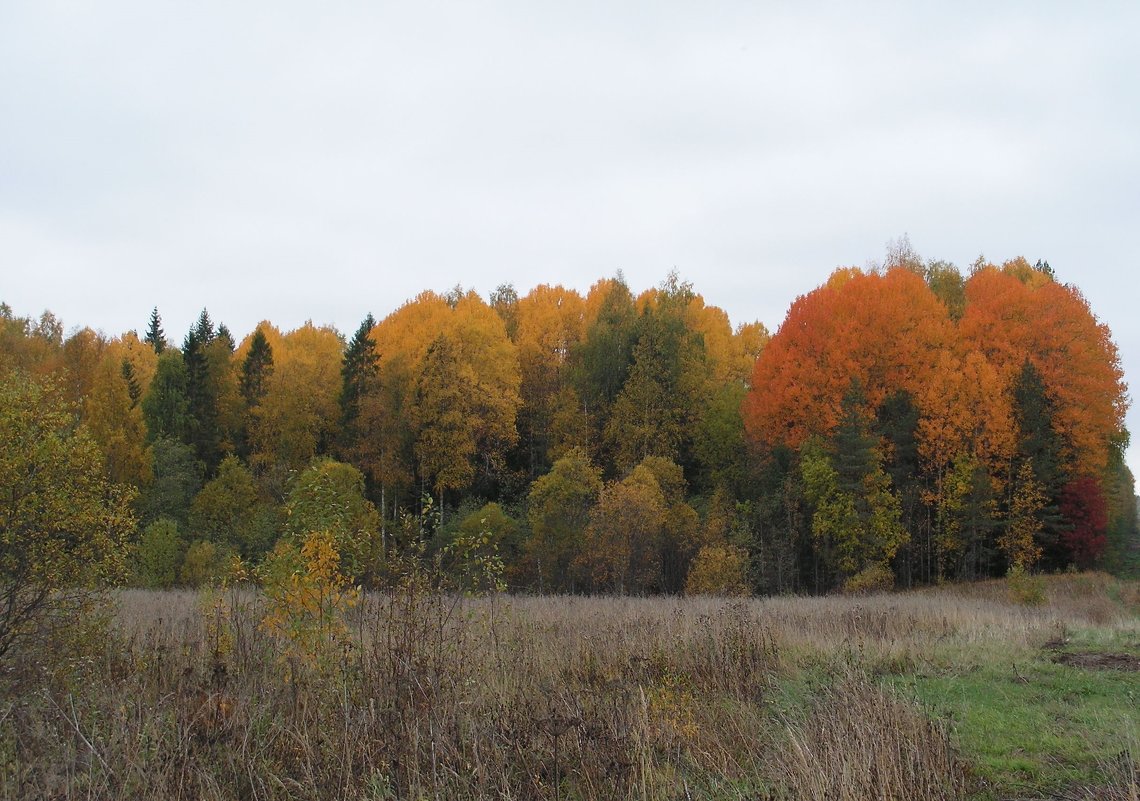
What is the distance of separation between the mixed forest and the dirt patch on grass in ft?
58.9

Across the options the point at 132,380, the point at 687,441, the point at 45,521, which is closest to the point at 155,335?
the point at 132,380

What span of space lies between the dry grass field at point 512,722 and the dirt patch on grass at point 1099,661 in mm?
549

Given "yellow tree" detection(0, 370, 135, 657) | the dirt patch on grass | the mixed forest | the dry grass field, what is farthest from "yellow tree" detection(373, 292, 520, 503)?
"yellow tree" detection(0, 370, 135, 657)

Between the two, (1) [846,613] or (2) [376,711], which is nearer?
(2) [376,711]

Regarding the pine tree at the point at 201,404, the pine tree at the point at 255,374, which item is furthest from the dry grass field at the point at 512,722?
the pine tree at the point at 255,374

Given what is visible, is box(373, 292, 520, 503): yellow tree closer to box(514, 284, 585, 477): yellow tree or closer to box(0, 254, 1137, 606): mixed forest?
box(0, 254, 1137, 606): mixed forest

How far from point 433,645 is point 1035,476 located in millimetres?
36847

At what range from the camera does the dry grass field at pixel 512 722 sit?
502cm

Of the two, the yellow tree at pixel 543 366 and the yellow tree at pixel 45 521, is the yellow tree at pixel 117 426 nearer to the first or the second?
the yellow tree at pixel 543 366

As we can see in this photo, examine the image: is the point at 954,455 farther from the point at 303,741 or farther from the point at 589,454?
the point at 303,741

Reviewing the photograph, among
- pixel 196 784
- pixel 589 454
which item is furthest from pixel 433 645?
pixel 589 454

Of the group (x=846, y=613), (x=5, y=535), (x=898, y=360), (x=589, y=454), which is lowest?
(x=846, y=613)

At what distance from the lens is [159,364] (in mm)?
50125

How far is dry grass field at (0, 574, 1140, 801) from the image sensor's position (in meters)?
5.02
